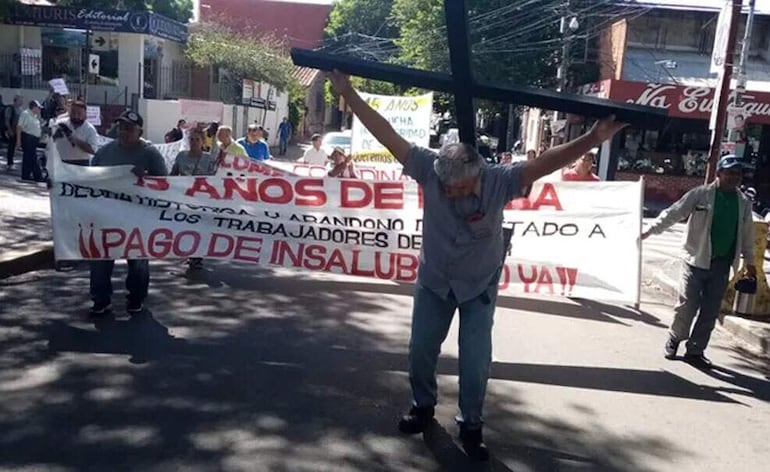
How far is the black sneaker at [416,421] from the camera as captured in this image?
4.79 metres

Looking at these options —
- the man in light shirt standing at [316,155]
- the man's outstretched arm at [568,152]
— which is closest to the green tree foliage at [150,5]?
the man in light shirt standing at [316,155]

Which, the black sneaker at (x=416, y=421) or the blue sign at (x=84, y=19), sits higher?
the blue sign at (x=84, y=19)

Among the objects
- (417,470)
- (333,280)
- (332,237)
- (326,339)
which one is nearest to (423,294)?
(417,470)

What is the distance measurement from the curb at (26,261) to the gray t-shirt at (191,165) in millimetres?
1677

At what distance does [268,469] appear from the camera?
4199mm

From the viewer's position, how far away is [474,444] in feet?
15.0

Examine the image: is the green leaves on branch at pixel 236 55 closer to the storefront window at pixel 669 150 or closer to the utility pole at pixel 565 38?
the utility pole at pixel 565 38

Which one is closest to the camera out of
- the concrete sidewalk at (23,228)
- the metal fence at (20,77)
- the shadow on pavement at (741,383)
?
the shadow on pavement at (741,383)

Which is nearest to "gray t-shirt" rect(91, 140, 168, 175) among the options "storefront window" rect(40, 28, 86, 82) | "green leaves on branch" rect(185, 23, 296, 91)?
"storefront window" rect(40, 28, 86, 82)

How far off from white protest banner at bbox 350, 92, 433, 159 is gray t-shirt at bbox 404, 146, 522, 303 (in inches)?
429

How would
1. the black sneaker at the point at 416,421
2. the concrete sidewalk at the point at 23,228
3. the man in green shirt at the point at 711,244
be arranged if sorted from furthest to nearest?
the concrete sidewalk at the point at 23,228 → the man in green shirt at the point at 711,244 → the black sneaker at the point at 416,421

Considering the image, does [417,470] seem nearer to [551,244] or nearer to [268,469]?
[268,469]

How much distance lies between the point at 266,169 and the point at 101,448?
6482 millimetres

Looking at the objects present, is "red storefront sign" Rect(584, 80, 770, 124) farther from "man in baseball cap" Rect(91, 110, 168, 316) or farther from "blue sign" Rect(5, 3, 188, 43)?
"man in baseball cap" Rect(91, 110, 168, 316)
